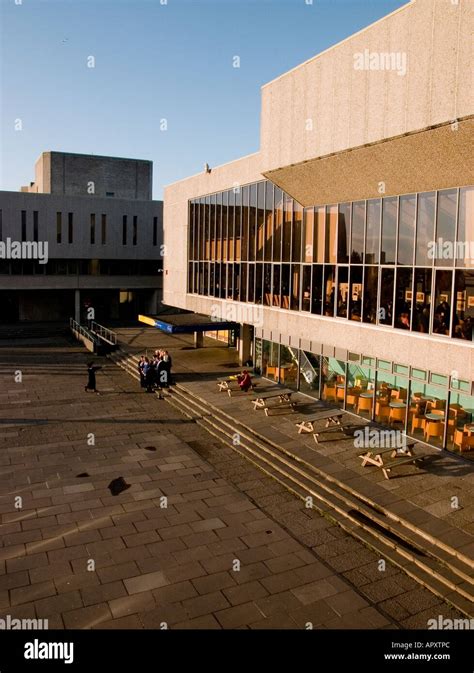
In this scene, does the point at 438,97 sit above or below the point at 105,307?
above

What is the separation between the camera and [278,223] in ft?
79.6

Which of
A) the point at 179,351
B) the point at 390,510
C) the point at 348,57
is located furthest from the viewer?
the point at 179,351

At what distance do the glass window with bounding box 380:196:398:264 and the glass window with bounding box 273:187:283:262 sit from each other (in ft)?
21.8

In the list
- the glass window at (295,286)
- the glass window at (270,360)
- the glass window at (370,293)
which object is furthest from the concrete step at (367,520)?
the glass window at (270,360)

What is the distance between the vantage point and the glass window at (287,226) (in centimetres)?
2328

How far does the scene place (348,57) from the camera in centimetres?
1627

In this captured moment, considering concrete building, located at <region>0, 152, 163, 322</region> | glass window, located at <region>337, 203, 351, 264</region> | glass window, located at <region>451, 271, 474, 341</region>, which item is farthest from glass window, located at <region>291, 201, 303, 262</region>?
concrete building, located at <region>0, 152, 163, 322</region>

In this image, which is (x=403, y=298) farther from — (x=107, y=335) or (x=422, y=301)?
(x=107, y=335)

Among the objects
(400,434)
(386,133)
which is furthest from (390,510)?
(386,133)

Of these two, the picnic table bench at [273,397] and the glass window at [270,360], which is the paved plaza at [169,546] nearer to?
the picnic table bench at [273,397]

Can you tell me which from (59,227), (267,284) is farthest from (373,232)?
(59,227)
